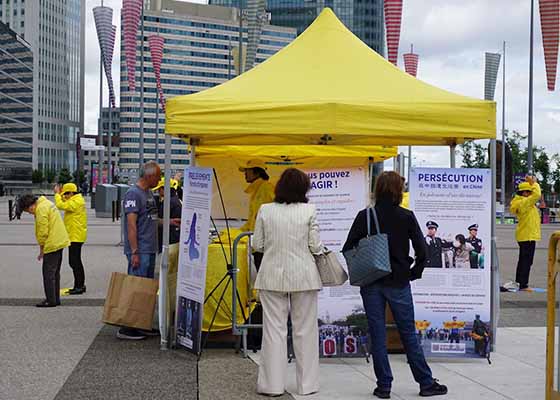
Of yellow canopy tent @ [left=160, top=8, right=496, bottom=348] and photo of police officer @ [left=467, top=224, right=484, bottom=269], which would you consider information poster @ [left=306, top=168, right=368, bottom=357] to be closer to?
yellow canopy tent @ [left=160, top=8, right=496, bottom=348]

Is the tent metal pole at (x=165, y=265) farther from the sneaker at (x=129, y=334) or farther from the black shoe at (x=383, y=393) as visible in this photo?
the black shoe at (x=383, y=393)

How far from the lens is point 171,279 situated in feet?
29.4

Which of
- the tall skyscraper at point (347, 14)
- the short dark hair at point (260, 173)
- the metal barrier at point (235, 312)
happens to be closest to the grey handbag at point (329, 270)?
the metal barrier at point (235, 312)

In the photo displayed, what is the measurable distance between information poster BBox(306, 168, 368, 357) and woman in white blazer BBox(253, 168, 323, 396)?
1.43m

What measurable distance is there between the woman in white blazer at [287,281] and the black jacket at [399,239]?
48 centimetres

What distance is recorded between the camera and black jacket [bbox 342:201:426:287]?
6273 millimetres

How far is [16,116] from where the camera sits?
16950cm

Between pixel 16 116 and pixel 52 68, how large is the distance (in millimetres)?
18493

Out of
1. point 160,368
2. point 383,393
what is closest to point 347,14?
point 160,368

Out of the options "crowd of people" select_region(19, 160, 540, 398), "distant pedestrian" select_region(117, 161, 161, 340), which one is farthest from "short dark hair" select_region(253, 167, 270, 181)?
"crowd of people" select_region(19, 160, 540, 398)

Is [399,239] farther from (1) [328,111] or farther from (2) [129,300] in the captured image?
(2) [129,300]

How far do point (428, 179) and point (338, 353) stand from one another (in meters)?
1.97

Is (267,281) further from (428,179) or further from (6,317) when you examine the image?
(6,317)

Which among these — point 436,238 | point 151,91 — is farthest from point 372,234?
point 151,91
